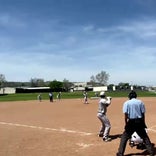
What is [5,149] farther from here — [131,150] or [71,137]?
[131,150]

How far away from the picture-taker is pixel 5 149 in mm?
10867

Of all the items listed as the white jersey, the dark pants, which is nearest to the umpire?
the dark pants

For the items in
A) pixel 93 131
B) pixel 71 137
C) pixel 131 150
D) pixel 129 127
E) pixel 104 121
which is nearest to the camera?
pixel 129 127

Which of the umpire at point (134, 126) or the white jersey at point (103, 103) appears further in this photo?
the white jersey at point (103, 103)

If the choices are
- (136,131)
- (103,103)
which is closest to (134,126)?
(136,131)

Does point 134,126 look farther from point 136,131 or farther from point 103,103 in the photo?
point 103,103

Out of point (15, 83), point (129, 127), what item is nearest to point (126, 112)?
point (129, 127)

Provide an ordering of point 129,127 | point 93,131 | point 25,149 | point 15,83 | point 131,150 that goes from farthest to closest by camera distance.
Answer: point 15,83
point 93,131
point 25,149
point 131,150
point 129,127

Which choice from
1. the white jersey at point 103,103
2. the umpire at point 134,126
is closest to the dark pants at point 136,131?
the umpire at point 134,126

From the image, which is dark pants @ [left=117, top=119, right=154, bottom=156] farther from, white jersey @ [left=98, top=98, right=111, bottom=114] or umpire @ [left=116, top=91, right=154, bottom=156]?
white jersey @ [left=98, top=98, right=111, bottom=114]

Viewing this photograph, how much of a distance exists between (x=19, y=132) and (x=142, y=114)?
7.25m

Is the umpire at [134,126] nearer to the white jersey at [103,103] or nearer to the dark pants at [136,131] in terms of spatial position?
the dark pants at [136,131]

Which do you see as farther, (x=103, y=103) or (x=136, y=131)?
(x=103, y=103)

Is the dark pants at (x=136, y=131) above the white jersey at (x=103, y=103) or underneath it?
underneath
